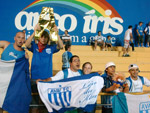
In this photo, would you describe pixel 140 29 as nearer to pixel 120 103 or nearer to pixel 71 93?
pixel 120 103

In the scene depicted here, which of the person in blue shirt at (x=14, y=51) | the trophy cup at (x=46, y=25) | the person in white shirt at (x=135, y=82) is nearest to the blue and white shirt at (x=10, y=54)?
the person in blue shirt at (x=14, y=51)

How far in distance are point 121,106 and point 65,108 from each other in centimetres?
96

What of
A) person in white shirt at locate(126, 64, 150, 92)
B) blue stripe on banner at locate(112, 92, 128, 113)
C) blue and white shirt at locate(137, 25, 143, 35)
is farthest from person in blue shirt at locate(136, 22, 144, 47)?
blue stripe on banner at locate(112, 92, 128, 113)

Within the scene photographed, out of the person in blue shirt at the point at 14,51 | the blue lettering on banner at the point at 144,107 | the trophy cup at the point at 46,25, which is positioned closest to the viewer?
the blue lettering on banner at the point at 144,107

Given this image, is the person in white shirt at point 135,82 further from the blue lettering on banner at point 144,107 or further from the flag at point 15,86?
the flag at point 15,86

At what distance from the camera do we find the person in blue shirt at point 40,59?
4.21 metres

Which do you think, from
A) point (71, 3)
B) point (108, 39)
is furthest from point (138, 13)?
point (71, 3)

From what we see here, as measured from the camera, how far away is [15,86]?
405 cm

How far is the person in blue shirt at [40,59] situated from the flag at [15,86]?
144 mm

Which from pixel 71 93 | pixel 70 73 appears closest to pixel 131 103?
pixel 71 93

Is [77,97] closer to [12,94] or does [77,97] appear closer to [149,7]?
[12,94]

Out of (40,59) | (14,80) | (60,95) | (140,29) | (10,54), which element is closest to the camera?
(60,95)

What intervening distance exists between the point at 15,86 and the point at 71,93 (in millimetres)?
989

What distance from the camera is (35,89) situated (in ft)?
13.7
